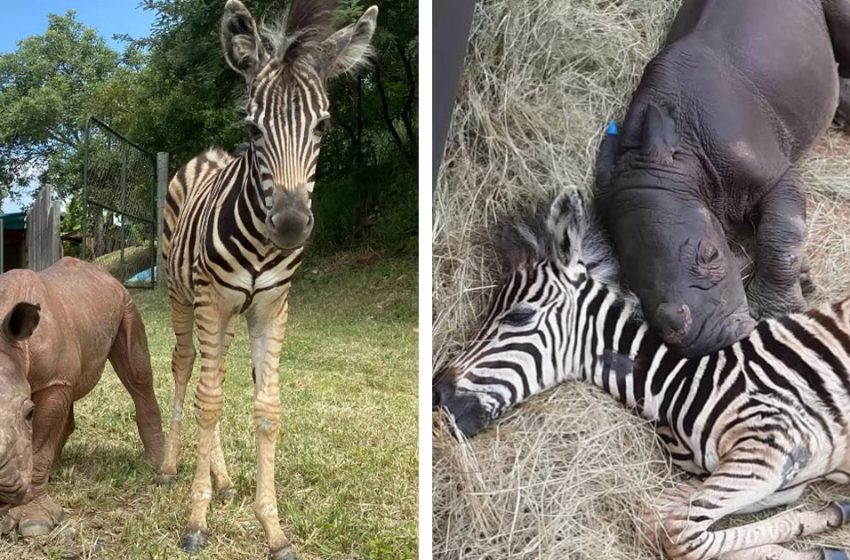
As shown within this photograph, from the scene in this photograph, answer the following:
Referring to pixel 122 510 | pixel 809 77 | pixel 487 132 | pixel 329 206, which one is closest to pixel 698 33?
pixel 809 77

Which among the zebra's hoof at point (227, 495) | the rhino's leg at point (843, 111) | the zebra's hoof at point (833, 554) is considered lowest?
the zebra's hoof at point (227, 495)

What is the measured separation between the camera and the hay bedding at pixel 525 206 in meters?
2.38

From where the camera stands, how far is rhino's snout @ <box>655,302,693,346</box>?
2406 mm

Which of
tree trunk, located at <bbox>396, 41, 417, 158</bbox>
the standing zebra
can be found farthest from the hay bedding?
tree trunk, located at <bbox>396, 41, 417, 158</bbox>

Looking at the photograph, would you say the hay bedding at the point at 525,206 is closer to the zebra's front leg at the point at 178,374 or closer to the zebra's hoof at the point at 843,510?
the zebra's hoof at the point at 843,510

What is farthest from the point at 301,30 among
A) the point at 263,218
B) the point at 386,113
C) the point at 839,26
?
the point at 386,113

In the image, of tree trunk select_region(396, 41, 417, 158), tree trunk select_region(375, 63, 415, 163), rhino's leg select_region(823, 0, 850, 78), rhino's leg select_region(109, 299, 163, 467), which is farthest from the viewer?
tree trunk select_region(396, 41, 417, 158)

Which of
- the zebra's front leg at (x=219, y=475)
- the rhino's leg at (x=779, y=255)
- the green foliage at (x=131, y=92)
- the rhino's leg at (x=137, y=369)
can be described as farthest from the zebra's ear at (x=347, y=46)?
the rhino's leg at (x=779, y=255)

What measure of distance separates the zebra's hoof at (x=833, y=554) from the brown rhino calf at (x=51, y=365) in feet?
8.16

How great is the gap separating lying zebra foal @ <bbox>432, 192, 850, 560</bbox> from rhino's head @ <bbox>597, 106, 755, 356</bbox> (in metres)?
0.07

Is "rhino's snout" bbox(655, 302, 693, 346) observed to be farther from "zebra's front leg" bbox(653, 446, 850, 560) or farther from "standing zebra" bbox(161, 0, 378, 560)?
"standing zebra" bbox(161, 0, 378, 560)

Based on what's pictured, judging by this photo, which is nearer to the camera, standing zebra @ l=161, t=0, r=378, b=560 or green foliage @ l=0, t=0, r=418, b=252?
standing zebra @ l=161, t=0, r=378, b=560

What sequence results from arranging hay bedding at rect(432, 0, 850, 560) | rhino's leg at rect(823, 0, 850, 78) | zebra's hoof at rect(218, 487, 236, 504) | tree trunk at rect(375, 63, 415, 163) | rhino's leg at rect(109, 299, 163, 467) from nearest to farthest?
hay bedding at rect(432, 0, 850, 560) < rhino's leg at rect(823, 0, 850, 78) < zebra's hoof at rect(218, 487, 236, 504) < rhino's leg at rect(109, 299, 163, 467) < tree trunk at rect(375, 63, 415, 163)

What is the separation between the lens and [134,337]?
306 cm
